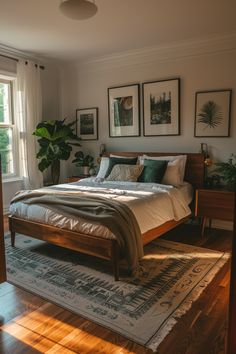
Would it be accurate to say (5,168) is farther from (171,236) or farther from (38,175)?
(171,236)

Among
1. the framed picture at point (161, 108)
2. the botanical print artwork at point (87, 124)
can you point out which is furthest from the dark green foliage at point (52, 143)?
the framed picture at point (161, 108)

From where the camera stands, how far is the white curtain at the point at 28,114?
15.9 feet

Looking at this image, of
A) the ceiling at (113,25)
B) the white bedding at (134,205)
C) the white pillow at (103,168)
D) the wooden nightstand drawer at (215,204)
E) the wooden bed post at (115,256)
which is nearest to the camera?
the wooden bed post at (115,256)

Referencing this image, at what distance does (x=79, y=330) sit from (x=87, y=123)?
161 inches

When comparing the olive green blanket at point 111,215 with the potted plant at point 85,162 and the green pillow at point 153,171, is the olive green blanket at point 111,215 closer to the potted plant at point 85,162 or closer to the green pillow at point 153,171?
the green pillow at point 153,171

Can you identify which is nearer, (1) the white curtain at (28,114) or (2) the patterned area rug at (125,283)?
(2) the patterned area rug at (125,283)

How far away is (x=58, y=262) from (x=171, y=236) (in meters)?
1.60

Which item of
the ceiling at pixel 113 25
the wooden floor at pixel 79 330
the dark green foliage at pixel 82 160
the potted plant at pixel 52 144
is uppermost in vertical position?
the ceiling at pixel 113 25

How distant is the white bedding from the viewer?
279 centimetres

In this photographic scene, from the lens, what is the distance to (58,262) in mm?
2947

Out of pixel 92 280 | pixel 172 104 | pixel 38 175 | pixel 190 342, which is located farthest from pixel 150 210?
pixel 38 175

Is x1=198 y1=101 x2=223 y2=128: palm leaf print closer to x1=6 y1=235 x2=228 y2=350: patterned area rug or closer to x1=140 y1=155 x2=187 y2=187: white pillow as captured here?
x1=140 y1=155 x2=187 y2=187: white pillow

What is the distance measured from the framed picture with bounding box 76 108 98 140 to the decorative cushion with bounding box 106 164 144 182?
1.39m

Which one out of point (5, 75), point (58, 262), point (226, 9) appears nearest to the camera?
point (58, 262)
